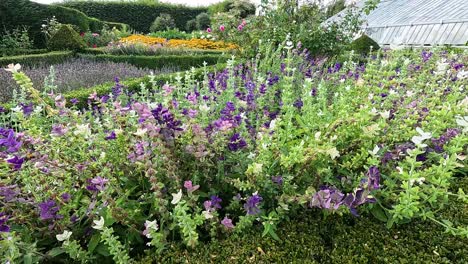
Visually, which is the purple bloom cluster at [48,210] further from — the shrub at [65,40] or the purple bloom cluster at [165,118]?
the shrub at [65,40]

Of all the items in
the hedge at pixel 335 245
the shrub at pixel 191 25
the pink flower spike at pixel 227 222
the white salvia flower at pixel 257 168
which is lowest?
the shrub at pixel 191 25

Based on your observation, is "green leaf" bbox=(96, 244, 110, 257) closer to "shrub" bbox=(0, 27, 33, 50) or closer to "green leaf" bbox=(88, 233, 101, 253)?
"green leaf" bbox=(88, 233, 101, 253)

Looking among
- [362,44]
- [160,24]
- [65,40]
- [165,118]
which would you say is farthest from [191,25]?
[165,118]

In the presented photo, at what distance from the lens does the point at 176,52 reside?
12172 mm

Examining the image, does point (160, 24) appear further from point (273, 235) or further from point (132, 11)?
point (273, 235)

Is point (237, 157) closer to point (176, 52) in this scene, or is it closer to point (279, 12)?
point (279, 12)

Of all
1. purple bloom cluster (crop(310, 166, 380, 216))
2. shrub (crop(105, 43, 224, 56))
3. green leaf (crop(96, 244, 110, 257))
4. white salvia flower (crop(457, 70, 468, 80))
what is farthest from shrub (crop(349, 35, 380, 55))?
green leaf (crop(96, 244, 110, 257))

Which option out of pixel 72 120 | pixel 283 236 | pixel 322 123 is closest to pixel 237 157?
pixel 283 236

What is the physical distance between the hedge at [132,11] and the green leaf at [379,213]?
2686 centimetres

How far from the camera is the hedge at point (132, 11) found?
25.4m

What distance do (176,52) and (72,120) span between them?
10190mm

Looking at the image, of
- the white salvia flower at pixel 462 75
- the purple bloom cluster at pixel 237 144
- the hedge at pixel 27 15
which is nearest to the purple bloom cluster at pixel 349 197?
the purple bloom cluster at pixel 237 144

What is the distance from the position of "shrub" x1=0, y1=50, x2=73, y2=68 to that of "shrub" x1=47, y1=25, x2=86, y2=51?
43.3 inches

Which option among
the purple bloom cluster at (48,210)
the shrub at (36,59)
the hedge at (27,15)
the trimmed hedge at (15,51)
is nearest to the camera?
the purple bloom cluster at (48,210)
